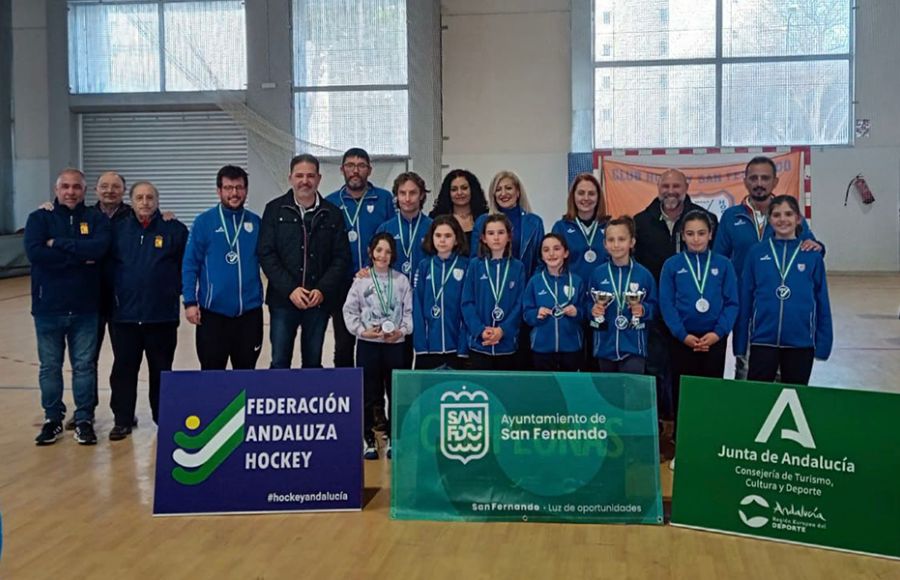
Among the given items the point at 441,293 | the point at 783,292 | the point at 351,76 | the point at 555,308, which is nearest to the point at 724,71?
the point at 351,76

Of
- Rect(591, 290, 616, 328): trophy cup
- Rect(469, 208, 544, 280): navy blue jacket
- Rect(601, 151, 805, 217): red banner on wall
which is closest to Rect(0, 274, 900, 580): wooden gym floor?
Rect(591, 290, 616, 328): trophy cup

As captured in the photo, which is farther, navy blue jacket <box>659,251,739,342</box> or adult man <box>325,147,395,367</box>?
adult man <box>325,147,395,367</box>

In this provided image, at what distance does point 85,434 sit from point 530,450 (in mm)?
2931

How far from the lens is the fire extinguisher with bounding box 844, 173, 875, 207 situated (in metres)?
15.2

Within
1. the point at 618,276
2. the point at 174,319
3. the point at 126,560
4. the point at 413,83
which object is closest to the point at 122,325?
the point at 174,319

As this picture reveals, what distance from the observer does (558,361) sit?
4773 mm

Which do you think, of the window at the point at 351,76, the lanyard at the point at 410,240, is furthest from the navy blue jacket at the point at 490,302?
the window at the point at 351,76

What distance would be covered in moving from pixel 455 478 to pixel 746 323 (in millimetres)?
1895

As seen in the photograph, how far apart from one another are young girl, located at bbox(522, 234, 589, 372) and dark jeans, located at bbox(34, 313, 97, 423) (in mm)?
2696

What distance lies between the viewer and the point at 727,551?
139 inches

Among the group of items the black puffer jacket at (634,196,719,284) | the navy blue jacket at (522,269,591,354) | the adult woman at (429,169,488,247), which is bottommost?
the navy blue jacket at (522,269,591,354)

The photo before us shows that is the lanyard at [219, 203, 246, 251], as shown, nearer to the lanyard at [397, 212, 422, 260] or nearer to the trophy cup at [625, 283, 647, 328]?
the lanyard at [397, 212, 422, 260]

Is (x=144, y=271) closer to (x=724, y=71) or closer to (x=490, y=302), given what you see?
(x=490, y=302)

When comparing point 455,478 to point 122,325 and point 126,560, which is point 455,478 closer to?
point 126,560
